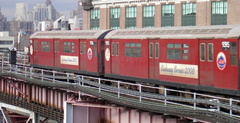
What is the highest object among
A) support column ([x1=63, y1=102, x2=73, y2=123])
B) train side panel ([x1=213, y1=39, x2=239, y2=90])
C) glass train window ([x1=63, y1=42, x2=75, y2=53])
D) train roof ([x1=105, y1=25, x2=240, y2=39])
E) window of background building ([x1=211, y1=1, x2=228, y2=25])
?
window of background building ([x1=211, y1=1, x2=228, y2=25])

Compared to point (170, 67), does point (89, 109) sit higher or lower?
lower

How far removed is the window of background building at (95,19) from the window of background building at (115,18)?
3.09 metres

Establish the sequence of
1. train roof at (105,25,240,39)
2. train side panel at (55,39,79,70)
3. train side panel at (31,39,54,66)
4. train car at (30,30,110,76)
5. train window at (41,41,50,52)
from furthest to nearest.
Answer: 1. train window at (41,41,50,52)
2. train side panel at (31,39,54,66)
3. train side panel at (55,39,79,70)
4. train car at (30,30,110,76)
5. train roof at (105,25,240,39)

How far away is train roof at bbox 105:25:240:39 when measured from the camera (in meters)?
22.0

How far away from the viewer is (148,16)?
62.7 meters

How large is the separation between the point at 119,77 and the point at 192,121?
34.5 ft

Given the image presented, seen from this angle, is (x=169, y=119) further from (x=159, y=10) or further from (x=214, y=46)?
(x=159, y=10)

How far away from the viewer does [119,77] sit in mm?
29984

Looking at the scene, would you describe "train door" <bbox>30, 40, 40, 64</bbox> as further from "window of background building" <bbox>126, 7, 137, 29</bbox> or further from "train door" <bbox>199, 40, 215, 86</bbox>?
"window of background building" <bbox>126, 7, 137, 29</bbox>

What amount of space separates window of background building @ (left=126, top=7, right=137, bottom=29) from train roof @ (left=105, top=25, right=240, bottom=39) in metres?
33.6

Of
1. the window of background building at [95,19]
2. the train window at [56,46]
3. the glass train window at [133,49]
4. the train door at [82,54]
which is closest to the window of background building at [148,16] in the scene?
the window of background building at [95,19]

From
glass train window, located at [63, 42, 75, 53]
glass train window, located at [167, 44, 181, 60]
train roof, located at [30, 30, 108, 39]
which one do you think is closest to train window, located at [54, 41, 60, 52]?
train roof, located at [30, 30, 108, 39]

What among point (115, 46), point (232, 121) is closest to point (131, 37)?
point (115, 46)

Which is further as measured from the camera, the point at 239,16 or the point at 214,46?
the point at 239,16
